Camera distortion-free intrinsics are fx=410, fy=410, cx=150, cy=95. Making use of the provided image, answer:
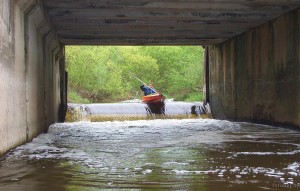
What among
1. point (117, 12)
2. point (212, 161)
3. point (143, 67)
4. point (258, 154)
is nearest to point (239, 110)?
point (117, 12)

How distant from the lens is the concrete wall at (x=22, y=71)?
20.2 ft

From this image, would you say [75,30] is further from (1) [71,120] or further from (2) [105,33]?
(1) [71,120]

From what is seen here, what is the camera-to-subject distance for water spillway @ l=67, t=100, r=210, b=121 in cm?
1755

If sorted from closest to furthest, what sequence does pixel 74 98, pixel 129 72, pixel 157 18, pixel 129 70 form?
pixel 157 18 < pixel 74 98 < pixel 129 72 < pixel 129 70

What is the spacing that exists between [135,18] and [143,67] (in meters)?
39.6

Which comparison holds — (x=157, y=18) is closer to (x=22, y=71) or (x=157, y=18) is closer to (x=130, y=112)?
(x=22, y=71)

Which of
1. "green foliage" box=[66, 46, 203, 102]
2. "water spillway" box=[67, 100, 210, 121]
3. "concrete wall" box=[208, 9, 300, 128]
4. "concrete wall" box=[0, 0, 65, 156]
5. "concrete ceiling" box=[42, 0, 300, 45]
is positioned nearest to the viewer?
"concrete wall" box=[0, 0, 65, 156]

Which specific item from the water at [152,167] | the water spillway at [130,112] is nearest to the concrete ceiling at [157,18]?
the water spillway at [130,112]

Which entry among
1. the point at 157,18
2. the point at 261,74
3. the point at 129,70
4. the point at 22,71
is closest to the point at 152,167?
the point at 22,71

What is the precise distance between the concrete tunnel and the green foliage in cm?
2006

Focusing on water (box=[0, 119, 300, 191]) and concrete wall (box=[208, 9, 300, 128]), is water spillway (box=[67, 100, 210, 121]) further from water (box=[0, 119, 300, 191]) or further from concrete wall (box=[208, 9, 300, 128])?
water (box=[0, 119, 300, 191])

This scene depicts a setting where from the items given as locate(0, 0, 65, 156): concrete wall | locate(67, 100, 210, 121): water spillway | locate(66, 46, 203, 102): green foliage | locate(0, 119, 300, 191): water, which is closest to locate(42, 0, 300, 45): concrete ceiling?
locate(0, 0, 65, 156): concrete wall

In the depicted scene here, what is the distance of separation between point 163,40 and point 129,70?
35.6 metres

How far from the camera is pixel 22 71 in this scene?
25.6ft
